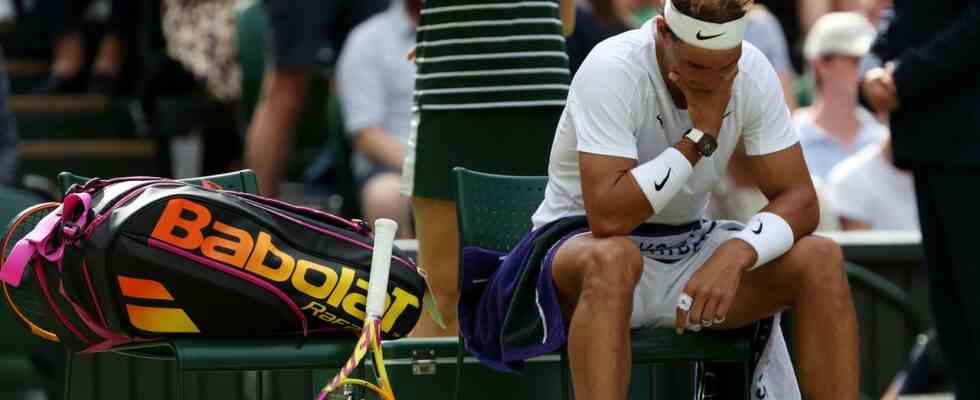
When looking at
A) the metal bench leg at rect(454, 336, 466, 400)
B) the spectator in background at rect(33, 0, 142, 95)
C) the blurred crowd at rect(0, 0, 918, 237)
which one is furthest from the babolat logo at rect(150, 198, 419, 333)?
the spectator in background at rect(33, 0, 142, 95)

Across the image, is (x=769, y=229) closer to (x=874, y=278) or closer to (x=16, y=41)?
(x=874, y=278)

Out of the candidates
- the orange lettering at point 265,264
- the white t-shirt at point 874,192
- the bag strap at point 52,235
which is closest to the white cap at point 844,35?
the white t-shirt at point 874,192

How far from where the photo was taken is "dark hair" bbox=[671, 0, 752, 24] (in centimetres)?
393

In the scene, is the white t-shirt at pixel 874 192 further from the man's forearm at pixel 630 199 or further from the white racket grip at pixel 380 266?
the white racket grip at pixel 380 266

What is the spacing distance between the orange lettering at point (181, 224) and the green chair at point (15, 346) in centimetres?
100

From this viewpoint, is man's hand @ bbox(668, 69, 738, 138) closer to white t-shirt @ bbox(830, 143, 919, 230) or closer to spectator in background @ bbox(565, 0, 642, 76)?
spectator in background @ bbox(565, 0, 642, 76)

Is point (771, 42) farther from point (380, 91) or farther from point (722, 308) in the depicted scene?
point (722, 308)

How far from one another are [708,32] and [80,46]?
5.65 m

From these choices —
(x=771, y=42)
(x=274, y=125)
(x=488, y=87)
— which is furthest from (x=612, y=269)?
(x=771, y=42)

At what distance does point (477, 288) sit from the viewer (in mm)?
4309

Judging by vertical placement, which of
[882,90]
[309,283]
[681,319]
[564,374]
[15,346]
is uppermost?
[882,90]

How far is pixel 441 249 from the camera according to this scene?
4.84 m

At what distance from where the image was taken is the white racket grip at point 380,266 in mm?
3795

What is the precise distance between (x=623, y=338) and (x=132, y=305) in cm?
97
